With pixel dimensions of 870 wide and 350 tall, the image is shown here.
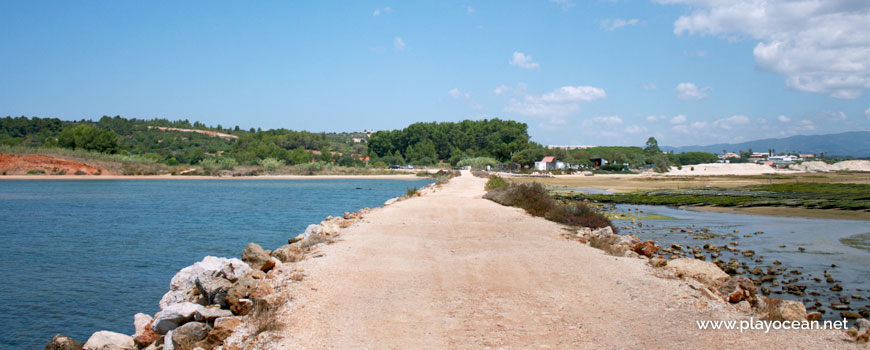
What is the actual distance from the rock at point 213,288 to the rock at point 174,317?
0.52 metres

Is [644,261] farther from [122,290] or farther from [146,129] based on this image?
[146,129]

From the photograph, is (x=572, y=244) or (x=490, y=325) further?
(x=572, y=244)

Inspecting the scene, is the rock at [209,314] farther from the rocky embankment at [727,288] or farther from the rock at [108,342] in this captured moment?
the rocky embankment at [727,288]

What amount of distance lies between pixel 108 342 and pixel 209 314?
1342 mm

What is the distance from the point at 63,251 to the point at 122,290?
577 centimetres

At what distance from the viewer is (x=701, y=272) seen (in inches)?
304

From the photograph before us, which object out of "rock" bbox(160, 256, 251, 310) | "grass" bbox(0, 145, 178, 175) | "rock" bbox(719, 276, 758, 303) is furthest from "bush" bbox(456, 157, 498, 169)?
"rock" bbox(719, 276, 758, 303)

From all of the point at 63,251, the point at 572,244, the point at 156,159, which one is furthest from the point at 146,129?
the point at 572,244

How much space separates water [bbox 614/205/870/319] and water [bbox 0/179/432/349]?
10.9 meters

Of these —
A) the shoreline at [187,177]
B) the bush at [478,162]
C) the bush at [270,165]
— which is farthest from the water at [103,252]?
the bush at [478,162]

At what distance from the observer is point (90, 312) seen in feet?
28.6

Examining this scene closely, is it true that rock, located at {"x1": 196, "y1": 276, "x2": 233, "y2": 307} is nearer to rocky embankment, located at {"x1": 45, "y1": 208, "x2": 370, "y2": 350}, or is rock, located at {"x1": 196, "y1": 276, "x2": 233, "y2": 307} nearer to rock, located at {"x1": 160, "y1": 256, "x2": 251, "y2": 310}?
rocky embankment, located at {"x1": 45, "y1": 208, "x2": 370, "y2": 350}

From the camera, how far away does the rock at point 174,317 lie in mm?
6125

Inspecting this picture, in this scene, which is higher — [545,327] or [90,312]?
[545,327]
